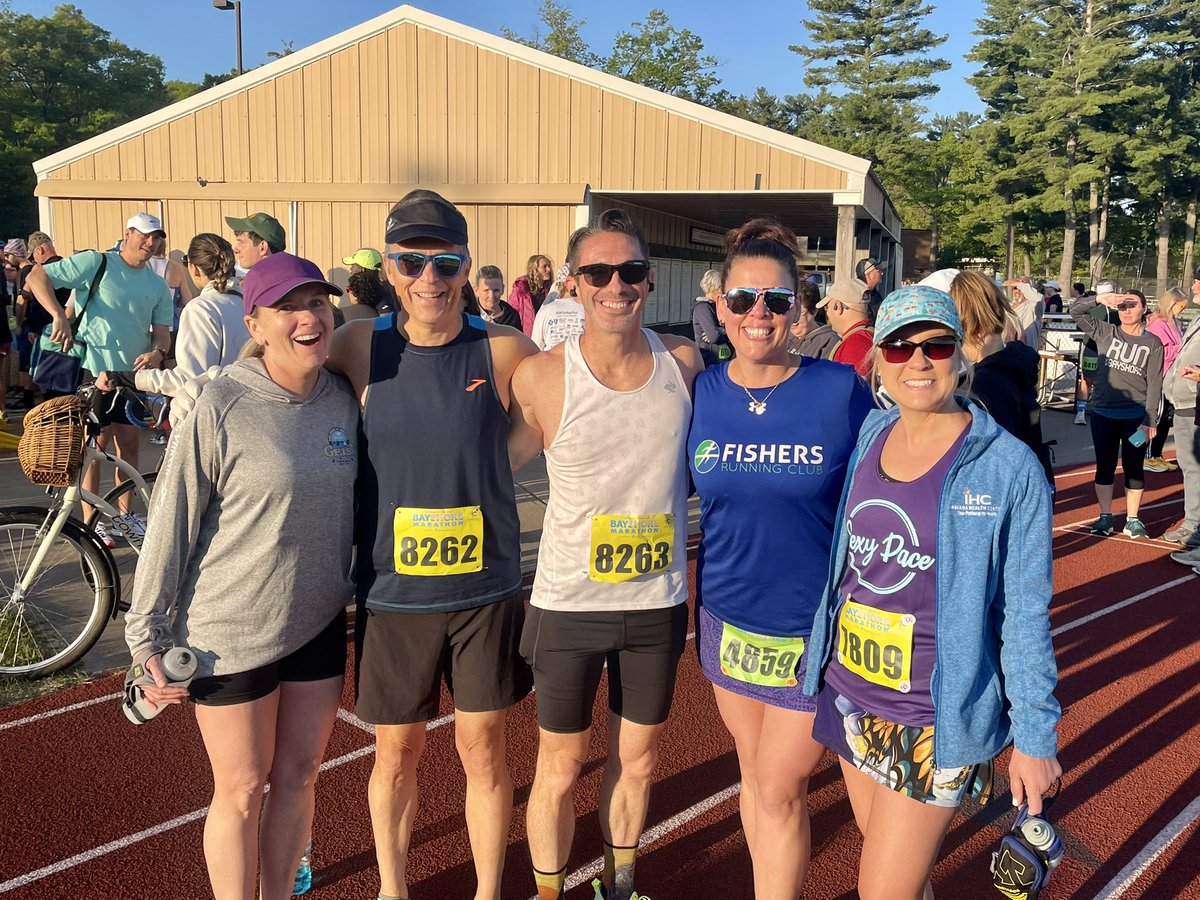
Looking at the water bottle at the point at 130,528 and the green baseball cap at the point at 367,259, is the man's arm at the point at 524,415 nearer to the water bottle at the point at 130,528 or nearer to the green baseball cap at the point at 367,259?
the water bottle at the point at 130,528

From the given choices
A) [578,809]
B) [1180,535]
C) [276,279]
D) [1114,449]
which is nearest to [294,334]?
[276,279]

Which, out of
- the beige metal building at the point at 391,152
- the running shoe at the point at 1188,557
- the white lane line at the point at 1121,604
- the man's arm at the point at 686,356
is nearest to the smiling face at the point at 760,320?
the man's arm at the point at 686,356

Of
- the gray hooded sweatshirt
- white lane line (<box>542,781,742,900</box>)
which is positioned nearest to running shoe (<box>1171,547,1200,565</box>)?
white lane line (<box>542,781,742,900</box>)

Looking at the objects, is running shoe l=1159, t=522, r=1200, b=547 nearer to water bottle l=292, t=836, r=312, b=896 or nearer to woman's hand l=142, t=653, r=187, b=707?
water bottle l=292, t=836, r=312, b=896

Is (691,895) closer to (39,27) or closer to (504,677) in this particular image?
(504,677)

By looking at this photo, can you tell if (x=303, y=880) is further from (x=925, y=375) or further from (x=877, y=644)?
(x=925, y=375)

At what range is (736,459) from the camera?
2.53 metres

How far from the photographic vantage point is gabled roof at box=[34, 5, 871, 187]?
555 inches

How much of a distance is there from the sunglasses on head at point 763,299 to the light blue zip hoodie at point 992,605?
27.4 inches

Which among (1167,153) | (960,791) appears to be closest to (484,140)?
(960,791)

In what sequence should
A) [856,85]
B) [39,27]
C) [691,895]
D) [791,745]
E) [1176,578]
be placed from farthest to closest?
1. [856,85]
2. [39,27]
3. [1176,578]
4. [691,895]
5. [791,745]

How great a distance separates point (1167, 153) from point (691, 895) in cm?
5384

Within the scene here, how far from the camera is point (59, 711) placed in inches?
169

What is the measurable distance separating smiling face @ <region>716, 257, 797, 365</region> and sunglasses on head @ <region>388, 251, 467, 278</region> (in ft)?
2.64
